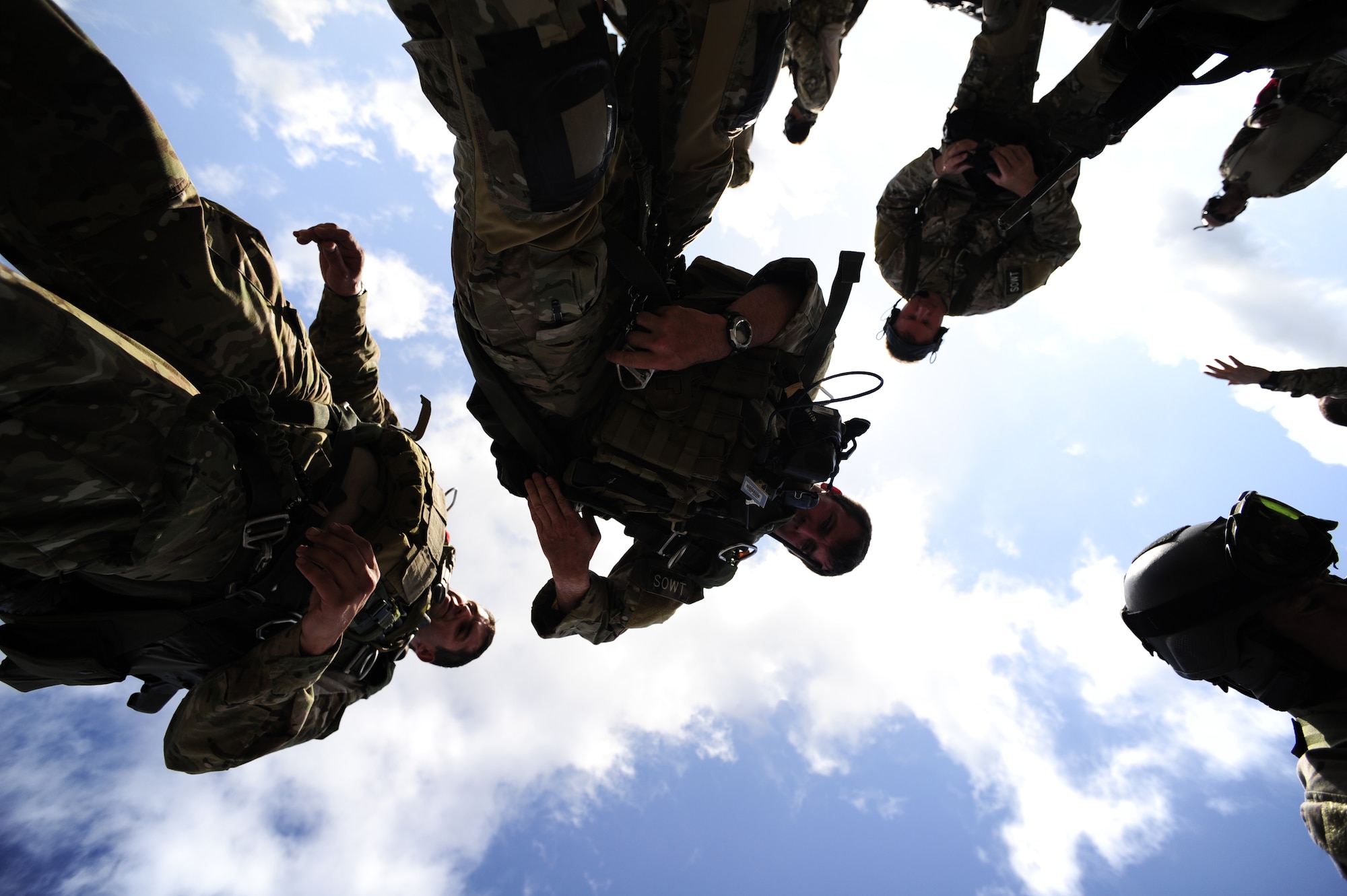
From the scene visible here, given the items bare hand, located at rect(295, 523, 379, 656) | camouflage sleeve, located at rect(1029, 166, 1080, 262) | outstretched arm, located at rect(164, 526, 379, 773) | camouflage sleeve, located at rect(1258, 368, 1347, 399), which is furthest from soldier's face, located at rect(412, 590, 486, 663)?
camouflage sleeve, located at rect(1258, 368, 1347, 399)

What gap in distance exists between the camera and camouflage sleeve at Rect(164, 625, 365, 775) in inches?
94.6

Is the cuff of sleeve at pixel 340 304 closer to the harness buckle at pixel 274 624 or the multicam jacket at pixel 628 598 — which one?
the harness buckle at pixel 274 624

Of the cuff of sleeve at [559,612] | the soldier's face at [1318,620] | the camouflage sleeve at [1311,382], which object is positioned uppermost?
the soldier's face at [1318,620]

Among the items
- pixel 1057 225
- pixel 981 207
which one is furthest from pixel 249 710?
pixel 1057 225

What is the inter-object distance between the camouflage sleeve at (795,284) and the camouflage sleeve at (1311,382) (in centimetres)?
661

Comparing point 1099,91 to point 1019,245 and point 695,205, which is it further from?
point 695,205

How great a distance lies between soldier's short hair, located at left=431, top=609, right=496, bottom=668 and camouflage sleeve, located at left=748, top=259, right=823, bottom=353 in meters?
3.26

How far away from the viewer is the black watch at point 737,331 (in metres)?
2.36

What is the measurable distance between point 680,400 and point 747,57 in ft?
4.65

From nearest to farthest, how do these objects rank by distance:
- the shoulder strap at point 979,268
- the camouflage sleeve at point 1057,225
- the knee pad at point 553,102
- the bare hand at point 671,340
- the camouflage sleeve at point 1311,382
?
the knee pad at point 553,102
the bare hand at point 671,340
the camouflage sleeve at point 1057,225
the shoulder strap at point 979,268
the camouflage sleeve at point 1311,382

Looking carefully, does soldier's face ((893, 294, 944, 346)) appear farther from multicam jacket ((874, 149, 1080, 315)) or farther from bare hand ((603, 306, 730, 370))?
bare hand ((603, 306, 730, 370))

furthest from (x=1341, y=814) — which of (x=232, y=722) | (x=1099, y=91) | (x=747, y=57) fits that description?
(x=232, y=722)

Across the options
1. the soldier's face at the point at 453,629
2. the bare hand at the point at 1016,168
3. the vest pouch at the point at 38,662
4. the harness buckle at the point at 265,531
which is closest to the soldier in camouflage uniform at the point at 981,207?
the bare hand at the point at 1016,168

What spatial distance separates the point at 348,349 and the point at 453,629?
2140mm
